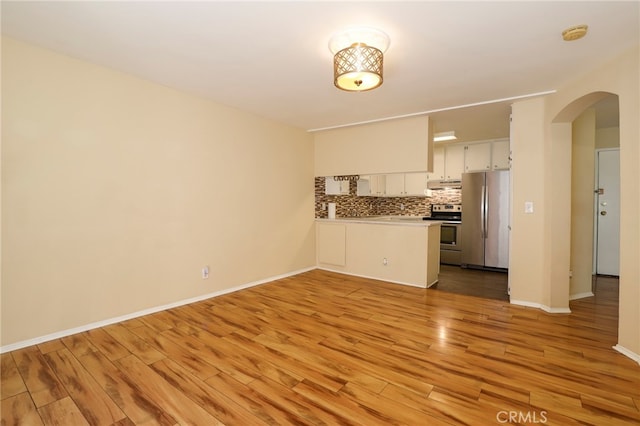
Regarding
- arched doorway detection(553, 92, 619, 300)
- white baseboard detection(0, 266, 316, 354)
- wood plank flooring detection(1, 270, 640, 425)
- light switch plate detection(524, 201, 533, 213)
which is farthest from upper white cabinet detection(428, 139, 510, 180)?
white baseboard detection(0, 266, 316, 354)

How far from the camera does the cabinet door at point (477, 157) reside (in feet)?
18.2

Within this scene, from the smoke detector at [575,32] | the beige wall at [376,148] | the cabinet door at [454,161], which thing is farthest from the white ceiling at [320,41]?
the cabinet door at [454,161]

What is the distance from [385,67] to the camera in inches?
105

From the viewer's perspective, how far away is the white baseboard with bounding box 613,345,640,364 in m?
2.18

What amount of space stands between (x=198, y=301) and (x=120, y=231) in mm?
1202

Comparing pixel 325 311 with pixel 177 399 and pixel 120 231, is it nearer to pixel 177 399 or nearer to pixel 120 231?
pixel 177 399

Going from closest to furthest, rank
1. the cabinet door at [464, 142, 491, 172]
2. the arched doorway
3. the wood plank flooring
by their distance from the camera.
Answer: the wood plank flooring → the arched doorway → the cabinet door at [464, 142, 491, 172]

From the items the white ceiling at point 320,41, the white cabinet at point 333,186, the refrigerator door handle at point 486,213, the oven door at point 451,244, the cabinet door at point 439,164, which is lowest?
the oven door at point 451,244

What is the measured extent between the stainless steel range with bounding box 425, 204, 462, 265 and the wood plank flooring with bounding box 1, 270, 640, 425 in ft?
7.90

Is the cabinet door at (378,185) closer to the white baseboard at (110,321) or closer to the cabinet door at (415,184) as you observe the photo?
the cabinet door at (415,184)

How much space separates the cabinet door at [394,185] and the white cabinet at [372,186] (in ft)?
0.28

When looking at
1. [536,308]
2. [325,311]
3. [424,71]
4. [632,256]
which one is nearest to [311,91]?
[424,71]

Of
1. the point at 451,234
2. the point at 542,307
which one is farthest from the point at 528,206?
the point at 451,234

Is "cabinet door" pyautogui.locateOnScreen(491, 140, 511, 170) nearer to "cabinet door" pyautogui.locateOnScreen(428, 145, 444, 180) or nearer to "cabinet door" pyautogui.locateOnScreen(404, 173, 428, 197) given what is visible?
"cabinet door" pyautogui.locateOnScreen(428, 145, 444, 180)
